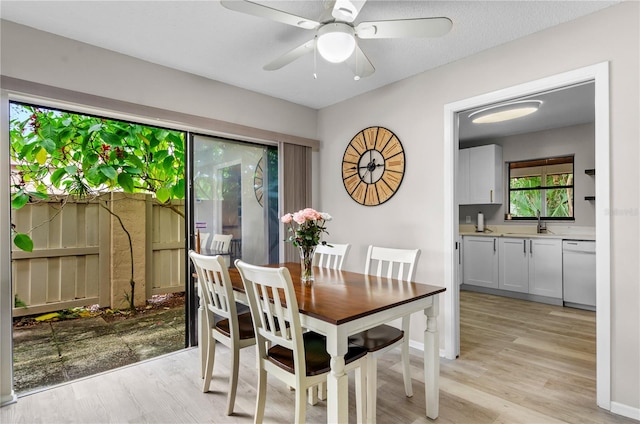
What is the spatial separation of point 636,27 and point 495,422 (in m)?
2.48

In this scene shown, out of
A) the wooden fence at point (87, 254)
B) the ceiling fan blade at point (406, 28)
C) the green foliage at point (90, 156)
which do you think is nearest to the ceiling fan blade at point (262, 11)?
the ceiling fan blade at point (406, 28)

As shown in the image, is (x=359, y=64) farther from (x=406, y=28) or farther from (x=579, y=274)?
(x=579, y=274)

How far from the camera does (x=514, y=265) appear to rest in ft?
15.5

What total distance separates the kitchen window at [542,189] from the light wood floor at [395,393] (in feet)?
7.91

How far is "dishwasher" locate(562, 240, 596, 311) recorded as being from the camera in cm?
407

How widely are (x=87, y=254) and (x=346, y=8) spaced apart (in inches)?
163

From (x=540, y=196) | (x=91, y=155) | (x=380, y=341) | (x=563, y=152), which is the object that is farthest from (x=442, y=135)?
(x=91, y=155)

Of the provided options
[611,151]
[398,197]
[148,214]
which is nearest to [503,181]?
[398,197]

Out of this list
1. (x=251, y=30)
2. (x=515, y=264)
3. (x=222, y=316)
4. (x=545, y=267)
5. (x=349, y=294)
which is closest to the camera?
(x=349, y=294)

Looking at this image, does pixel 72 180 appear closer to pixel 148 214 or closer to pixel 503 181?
pixel 148 214

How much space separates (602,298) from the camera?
2064 mm

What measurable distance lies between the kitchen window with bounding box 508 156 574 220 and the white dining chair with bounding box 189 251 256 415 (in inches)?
189

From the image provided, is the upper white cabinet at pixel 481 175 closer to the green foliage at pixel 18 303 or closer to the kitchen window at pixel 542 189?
the kitchen window at pixel 542 189

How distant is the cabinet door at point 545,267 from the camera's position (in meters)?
4.35
